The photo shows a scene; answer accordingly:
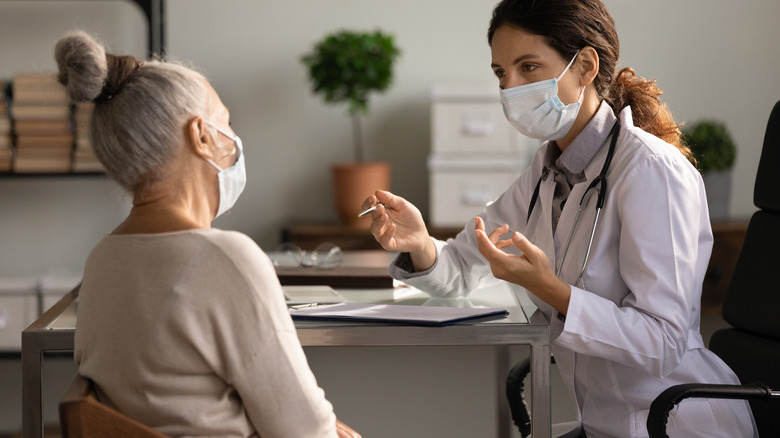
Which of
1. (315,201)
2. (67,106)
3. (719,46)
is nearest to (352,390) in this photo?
(315,201)

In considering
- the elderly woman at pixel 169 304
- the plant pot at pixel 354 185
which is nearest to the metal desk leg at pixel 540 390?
the elderly woman at pixel 169 304

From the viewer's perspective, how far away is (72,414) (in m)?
0.90

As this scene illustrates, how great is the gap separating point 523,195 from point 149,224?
932 mm

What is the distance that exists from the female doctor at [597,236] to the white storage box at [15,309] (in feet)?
6.88

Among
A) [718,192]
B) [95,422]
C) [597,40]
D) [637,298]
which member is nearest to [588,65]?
[597,40]

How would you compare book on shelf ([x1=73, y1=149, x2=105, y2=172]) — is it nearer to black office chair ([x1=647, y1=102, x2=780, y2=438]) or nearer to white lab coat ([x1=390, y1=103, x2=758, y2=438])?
white lab coat ([x1=390, y1=103, x2=758, y2=438])

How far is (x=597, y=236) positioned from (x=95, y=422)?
0.88m

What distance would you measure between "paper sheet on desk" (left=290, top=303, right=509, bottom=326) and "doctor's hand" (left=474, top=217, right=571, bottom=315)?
78 millimetres

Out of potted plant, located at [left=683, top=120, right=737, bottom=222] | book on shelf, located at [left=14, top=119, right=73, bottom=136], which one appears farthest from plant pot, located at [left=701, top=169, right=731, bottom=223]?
book on shelf, located at [left=14, top=119, right=73, bottom=136]

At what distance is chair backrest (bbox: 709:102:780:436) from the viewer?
1530 millimetres

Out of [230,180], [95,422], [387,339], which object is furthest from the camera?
[387,339]

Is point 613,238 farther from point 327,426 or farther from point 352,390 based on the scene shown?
point 352,390

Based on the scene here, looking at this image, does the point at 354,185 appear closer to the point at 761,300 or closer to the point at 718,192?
the point at 718,192

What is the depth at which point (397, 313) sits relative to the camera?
4.52 ft
